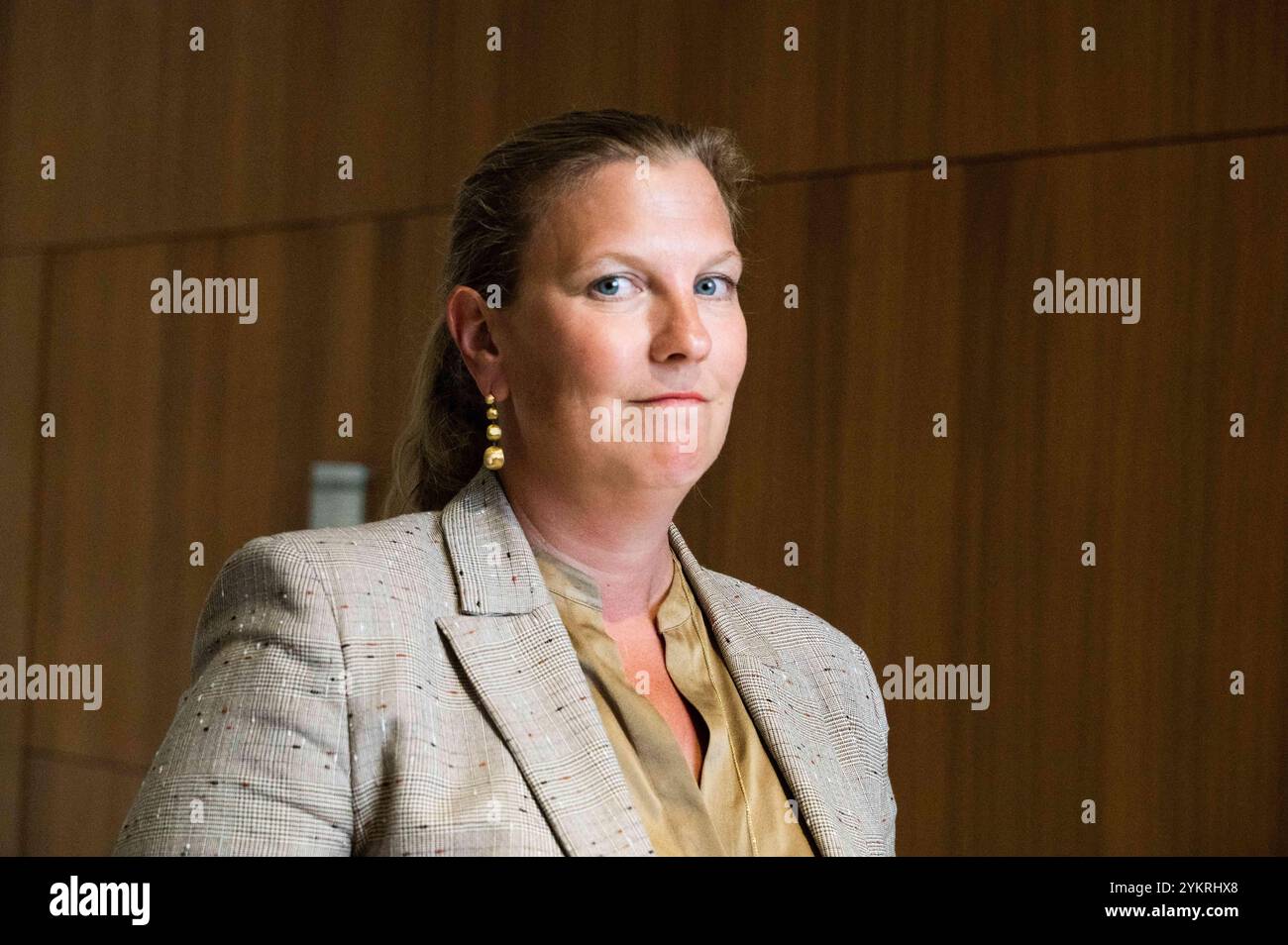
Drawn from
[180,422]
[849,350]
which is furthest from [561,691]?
[180,422]

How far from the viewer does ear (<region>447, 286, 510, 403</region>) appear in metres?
1.64

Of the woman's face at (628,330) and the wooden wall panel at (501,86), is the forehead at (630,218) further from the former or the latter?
the wooden wall panel at (501,86)

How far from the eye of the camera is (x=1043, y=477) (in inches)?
110

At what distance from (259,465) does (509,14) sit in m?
1.39

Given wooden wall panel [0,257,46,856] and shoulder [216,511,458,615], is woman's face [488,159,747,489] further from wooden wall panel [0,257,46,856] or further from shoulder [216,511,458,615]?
wooden wall panel [0,257,46,856]

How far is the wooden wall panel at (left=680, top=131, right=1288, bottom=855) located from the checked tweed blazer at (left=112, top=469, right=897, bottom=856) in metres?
1.35

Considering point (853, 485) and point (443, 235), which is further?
point (443, 235)

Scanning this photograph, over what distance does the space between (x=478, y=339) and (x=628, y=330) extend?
233 mm

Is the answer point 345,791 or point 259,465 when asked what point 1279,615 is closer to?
point 345,791

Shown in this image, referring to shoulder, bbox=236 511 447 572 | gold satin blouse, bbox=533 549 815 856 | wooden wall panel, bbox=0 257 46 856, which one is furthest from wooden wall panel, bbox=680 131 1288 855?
wooden wall panel, bbox=0 257 46 856

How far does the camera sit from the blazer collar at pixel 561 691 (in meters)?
1.32

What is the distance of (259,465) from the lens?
3.92 metres

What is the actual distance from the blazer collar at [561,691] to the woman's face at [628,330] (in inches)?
4.8
